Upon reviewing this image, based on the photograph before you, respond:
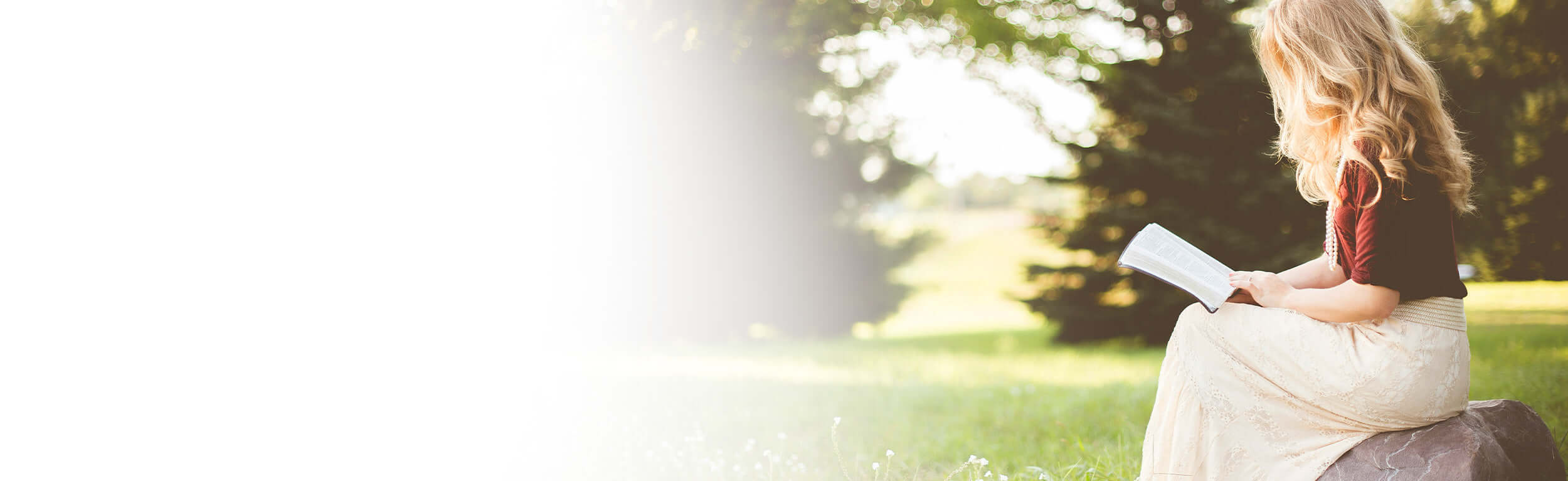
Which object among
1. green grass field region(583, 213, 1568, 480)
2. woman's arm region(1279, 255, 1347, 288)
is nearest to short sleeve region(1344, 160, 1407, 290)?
woman's arm region(1279, 255, 1347, 288)

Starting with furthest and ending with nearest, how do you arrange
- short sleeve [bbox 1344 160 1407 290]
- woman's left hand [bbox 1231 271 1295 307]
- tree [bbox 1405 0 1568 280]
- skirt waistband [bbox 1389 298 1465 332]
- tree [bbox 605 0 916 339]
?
1. tree [bbox 605 0 916 339]
2. tree [bbox 1405 0 1568 280]
3. woman's left hand [bbox 1231 271 1295 307]
4. skirt waistband [bbox 1389 298 1465 332]
5. short sleeve [bbox 1344 160 1407 290]

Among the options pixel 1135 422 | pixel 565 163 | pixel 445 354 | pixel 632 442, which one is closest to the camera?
pixel 632 442

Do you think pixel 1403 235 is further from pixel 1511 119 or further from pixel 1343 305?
pixel 1511 119

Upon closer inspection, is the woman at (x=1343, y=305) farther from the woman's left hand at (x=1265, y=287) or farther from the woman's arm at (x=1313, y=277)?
the woman's arm at (x=1313, y=277)

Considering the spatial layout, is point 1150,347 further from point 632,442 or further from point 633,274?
point 632,442

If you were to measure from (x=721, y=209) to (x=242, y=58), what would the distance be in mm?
5222

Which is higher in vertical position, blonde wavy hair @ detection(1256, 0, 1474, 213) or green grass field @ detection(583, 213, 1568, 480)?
blonde wavy hair @ detection(1256, 0, 1474, 213)

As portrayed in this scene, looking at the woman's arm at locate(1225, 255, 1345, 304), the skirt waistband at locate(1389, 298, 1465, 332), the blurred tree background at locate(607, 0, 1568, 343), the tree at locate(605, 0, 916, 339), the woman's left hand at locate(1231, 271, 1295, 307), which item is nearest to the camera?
the skirt waistband at locate(1389, 298, 1465, 332)

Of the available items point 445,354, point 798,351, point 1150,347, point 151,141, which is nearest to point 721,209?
point 798,351

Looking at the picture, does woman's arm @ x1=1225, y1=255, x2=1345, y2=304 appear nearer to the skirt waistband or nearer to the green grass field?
the skirt waistband

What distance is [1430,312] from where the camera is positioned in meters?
2.22

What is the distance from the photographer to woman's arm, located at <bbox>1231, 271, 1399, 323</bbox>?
216 cm

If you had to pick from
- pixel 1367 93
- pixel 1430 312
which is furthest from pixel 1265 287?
pixel 1367 93

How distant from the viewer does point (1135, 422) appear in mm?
4641
